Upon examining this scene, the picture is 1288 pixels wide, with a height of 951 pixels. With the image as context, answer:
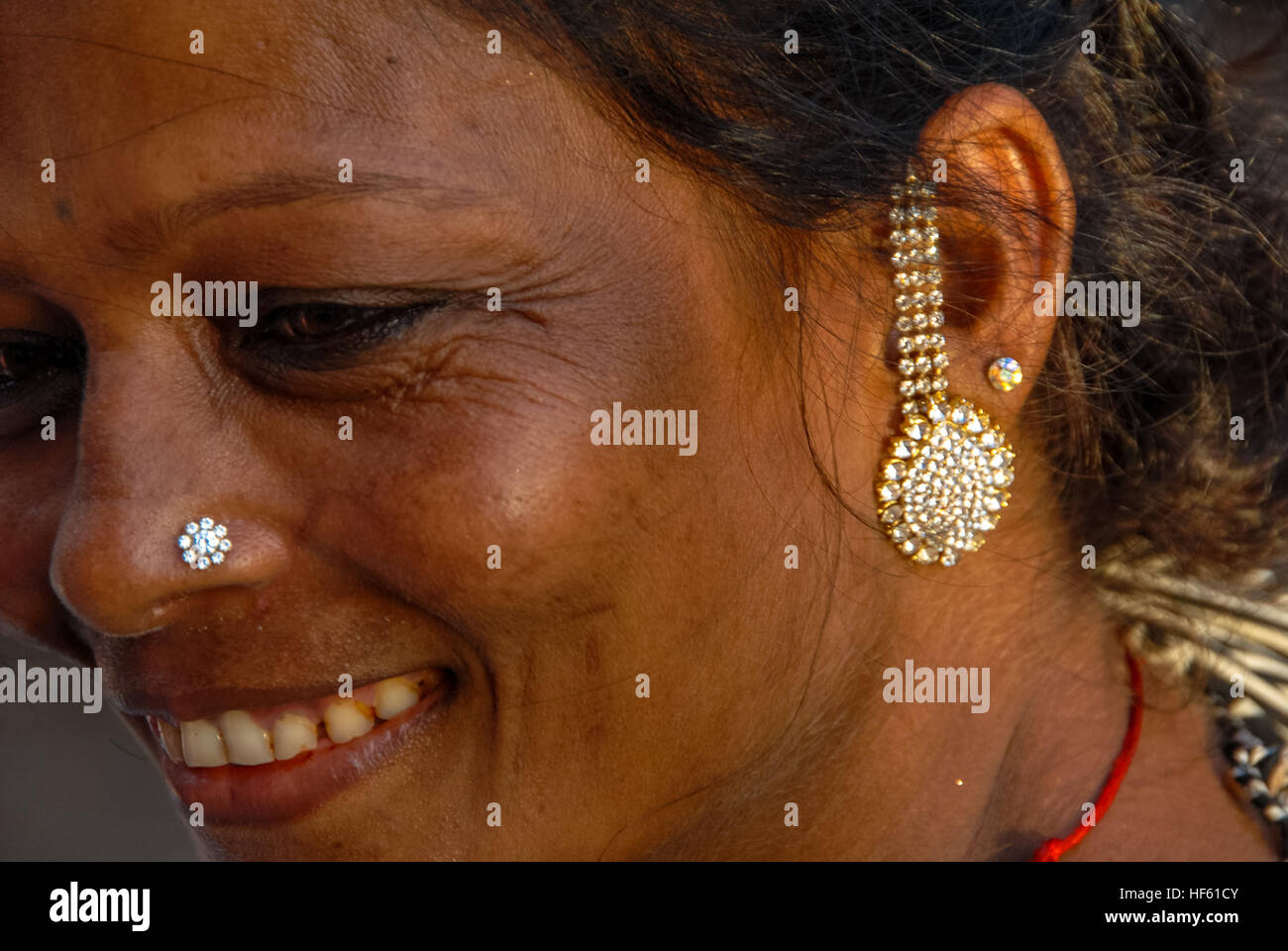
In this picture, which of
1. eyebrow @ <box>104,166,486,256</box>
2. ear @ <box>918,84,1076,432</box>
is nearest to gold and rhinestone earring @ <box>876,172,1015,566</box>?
ear @ <box>918,84,1076,432</box>

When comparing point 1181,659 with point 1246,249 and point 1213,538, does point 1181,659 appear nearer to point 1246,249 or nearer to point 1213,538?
point 1213,538

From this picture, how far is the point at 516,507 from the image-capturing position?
1.52 metres

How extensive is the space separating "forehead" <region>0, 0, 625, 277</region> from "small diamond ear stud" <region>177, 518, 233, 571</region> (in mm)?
348

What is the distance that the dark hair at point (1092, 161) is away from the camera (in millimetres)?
1577

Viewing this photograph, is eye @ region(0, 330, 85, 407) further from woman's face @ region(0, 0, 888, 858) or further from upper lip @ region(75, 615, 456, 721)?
upper lip @ region(75, 615, 456, 721)

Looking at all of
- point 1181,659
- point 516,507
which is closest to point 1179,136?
point 1181,659

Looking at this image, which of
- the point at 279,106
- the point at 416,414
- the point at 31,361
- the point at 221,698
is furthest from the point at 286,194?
the point at 221,698

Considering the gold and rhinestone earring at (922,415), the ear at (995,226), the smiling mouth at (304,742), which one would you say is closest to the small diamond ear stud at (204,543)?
the smiling mouth at (304,742)

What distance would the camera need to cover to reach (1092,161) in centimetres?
182

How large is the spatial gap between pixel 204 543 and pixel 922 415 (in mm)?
888

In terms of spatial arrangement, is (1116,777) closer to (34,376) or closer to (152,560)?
(152,560)

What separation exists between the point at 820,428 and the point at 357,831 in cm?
80

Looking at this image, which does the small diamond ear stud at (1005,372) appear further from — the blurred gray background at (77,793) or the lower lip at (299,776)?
the blurred gray background at (77,793)

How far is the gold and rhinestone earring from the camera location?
65.5 inches
